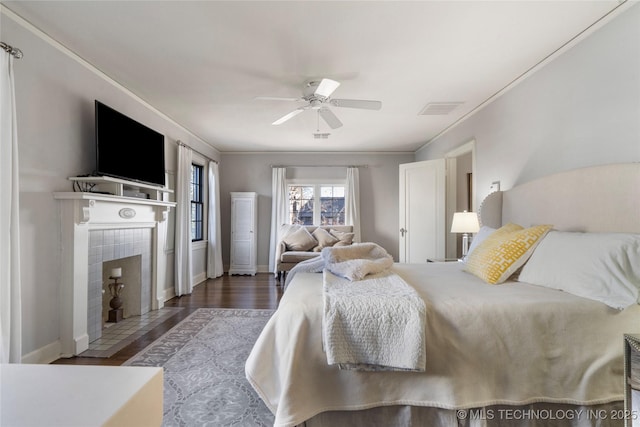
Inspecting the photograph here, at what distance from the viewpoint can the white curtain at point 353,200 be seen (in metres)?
5.97

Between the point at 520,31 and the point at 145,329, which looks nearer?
the point at 520,31

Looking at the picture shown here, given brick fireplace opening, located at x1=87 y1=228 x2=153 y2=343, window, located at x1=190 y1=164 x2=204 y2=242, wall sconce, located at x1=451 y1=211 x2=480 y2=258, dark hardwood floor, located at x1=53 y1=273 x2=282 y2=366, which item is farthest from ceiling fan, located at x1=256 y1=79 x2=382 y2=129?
window, located at x1=190 y1=164 x2=204 y2=242

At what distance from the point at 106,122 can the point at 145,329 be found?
2064 millimetres

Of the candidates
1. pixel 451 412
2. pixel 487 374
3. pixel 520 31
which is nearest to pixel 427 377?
pixel 451 412

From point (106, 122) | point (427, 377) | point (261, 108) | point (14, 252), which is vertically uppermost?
point (261, 108)

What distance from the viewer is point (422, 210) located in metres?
→ 4.59

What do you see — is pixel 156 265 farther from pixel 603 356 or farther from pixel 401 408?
pixel 603 356

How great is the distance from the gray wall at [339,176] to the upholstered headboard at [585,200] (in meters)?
3.44

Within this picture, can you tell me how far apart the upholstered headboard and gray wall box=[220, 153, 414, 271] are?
11.3 ft

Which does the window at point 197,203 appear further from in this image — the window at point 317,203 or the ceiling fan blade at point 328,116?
the ceiling fan blade at point 328,116

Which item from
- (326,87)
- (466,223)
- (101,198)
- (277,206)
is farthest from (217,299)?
(466,223)

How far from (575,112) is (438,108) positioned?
1544mm

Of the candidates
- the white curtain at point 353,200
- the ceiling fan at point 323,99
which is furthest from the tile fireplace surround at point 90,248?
the white curtain at point 353,200

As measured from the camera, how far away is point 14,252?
6.26 feet
